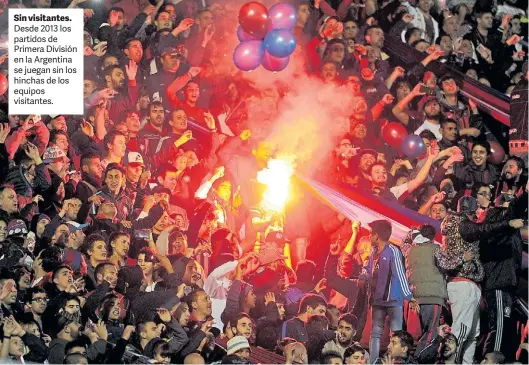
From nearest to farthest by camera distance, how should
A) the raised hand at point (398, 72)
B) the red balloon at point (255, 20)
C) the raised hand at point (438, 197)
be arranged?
the red balloon at point (255, 20), the raised hand at point (438, 197), the raised hand at point (398, 72)

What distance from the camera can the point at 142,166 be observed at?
5648 millimetres

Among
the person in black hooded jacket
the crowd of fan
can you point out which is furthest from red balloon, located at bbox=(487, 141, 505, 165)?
the person in black hooded jacket

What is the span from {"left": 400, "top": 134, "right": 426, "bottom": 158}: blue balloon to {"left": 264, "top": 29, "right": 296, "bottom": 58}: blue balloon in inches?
33.0

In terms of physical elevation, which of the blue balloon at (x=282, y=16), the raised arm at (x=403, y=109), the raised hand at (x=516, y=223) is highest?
the blue balloon at (x=282, y=16)

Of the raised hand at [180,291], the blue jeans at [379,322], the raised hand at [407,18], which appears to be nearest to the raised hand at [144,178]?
the raised hand at [180,291]

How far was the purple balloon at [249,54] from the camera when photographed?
5594 mm

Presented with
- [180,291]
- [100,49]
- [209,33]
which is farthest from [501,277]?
[100,49]

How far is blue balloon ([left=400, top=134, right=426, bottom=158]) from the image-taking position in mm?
5758

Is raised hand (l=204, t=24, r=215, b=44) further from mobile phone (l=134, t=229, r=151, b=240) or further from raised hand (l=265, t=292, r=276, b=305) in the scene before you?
raised hand (l=265, t=292, r=276, b=305)

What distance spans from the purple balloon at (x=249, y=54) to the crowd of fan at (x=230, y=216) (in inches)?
5.6

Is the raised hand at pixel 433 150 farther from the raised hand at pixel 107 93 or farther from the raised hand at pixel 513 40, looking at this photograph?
the raised hand at pixel 107 93

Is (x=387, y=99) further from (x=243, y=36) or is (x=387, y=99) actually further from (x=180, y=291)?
(x=180, y=291)

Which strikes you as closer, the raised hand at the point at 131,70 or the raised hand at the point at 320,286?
the raised hand at the point at 320,286

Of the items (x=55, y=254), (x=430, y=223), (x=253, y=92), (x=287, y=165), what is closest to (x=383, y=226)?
(x=430, y=223)
